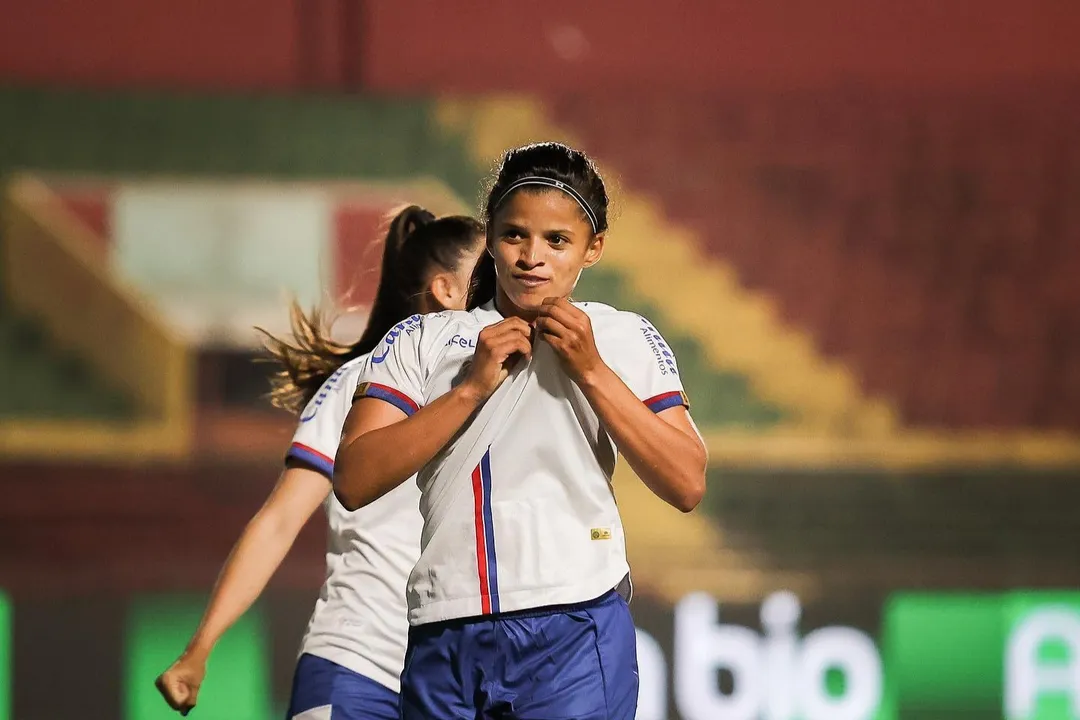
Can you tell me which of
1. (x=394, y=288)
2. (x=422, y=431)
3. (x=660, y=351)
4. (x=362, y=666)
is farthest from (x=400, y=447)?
(x=394, y=288)

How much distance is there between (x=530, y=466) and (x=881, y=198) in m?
8.89

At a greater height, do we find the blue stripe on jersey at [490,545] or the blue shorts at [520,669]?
the blue stripe on jersey at [490,545]

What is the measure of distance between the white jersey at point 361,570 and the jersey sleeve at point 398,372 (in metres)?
0.45

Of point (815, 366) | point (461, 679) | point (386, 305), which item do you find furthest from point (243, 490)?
point (461, 679)

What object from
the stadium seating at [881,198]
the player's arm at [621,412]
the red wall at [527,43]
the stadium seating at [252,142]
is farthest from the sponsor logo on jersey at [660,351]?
the red wall at [527,43]

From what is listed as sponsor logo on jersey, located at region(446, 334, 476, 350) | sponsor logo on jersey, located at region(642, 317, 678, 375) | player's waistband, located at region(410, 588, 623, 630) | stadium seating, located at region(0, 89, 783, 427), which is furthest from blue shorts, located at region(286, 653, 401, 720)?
stadium seating, located at region(0, 89, 783, 427)

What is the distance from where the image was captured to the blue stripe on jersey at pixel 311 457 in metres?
2.34

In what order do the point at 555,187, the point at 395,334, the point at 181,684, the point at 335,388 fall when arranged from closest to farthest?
1. the point at 555,187
2. the point at 395,334
3. the point at 181,684
4. the point at 335,388

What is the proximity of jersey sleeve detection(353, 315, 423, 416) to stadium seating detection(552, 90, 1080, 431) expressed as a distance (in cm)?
831

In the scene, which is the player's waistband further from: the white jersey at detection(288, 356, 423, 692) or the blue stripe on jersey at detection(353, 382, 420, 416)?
the white jersey at detection(288, 356, 423, 692)

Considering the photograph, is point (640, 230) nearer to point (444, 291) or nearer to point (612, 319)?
point (444, 291)

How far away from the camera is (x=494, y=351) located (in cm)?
166

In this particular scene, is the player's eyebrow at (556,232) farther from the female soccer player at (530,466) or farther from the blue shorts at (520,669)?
the blue shorts at (520,669)

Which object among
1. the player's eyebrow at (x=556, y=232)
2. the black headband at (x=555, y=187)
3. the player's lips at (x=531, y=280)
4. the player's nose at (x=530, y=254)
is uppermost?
the black headband at (x=555, y=187)
